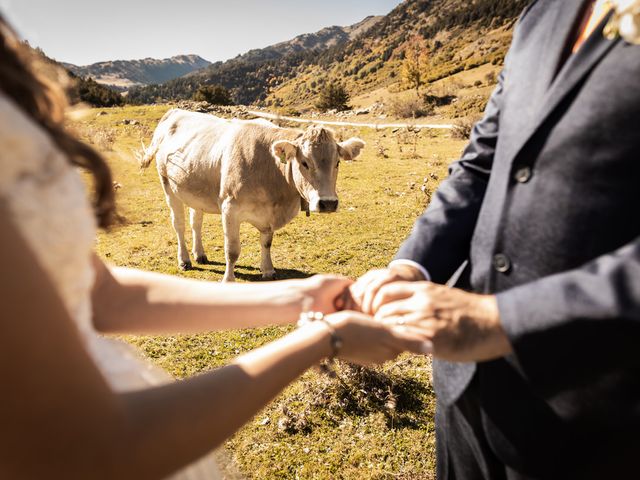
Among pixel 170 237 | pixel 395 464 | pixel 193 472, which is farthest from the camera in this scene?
pixel 170 237

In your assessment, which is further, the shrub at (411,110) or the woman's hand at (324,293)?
the shrub at (411,110)

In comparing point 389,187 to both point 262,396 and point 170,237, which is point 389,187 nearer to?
point 170,237

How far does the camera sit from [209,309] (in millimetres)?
1478

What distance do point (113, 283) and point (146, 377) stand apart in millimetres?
385

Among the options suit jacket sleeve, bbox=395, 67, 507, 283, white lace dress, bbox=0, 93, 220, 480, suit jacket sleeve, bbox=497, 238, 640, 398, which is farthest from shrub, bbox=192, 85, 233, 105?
suit jacket sleeve, bbox=497, 238, 640, 398

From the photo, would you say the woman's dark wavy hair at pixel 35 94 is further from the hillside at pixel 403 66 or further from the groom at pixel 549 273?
the hillside at pixel 403 66

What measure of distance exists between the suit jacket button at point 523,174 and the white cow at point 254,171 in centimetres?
393

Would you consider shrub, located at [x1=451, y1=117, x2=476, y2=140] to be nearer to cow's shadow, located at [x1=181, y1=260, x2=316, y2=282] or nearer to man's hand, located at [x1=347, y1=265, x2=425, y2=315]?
cow's shadow, located at [x1=181, y1=260, x2=316, y2=282]

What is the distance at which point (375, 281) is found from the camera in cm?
148

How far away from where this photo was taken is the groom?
105 cm

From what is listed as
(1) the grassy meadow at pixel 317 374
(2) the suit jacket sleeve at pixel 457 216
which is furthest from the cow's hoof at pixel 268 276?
(2) the suit jacket sleeve at pixel 457 216

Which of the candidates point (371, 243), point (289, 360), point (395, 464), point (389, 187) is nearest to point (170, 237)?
point (371, 243)

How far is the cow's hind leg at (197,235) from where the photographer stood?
732 centimetres

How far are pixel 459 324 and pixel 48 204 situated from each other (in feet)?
3.58
